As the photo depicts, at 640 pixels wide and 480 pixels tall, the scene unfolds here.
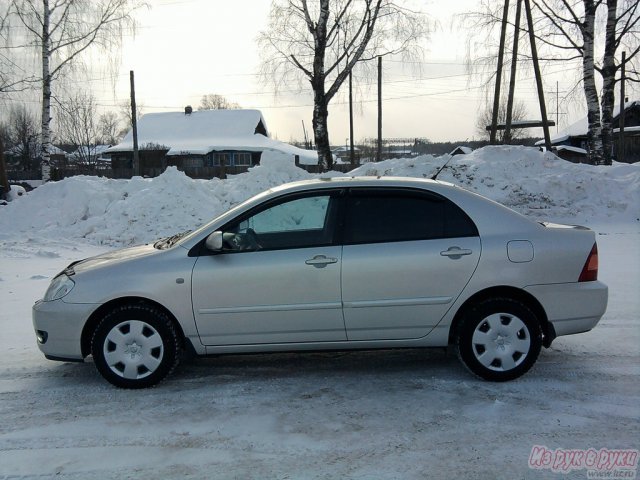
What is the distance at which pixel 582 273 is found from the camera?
4336 millimetres

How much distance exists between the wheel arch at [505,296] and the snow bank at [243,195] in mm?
8853

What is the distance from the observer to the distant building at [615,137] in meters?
32.1

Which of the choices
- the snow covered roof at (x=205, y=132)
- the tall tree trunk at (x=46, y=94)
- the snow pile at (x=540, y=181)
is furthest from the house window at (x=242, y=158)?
the snow pile at (x=540, y=181)

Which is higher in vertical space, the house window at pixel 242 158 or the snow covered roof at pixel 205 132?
the snow covered roof at pixel 205 132

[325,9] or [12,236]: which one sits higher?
[325,9]

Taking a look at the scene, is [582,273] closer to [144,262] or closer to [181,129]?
[144,262]

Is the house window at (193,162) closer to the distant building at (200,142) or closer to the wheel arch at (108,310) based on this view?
the distant building at (200,142)

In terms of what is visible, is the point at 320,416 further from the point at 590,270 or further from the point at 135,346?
the point at 590,270

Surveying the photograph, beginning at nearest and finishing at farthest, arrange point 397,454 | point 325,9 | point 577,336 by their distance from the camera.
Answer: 1. point 397,454
2. point 577,336
3. point 325,9

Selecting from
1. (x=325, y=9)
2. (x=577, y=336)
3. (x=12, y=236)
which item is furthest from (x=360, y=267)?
(x=325, y=9)

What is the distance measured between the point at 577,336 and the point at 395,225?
2.43 meters

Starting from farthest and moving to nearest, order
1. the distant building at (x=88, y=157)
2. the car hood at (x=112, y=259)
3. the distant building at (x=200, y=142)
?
the distant building at (x=88, y=157)
the distant building at (x=200, y=142)
the car hood at (x=112, y=259)

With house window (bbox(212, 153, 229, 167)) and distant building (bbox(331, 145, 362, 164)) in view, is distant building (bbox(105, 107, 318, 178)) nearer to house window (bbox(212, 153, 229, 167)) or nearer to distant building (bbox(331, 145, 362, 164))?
house window (bbox(212, 153, 229, 167))

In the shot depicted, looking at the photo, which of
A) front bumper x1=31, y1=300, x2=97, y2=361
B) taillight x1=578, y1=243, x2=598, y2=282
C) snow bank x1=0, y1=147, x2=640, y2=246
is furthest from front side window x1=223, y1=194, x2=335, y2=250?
snow bank x1=0, y1=147, x2=640, y2=246
